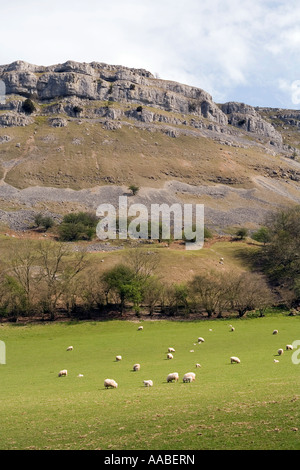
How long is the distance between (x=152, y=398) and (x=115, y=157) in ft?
468

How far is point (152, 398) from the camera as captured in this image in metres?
14.1

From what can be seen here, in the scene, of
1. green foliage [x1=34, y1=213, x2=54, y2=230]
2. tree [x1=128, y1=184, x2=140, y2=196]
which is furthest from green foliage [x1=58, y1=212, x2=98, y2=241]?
tree [x1=128, y1=184, x2=140, y2=196]

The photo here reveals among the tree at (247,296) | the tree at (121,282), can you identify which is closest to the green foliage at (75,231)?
the tree at (121,282)

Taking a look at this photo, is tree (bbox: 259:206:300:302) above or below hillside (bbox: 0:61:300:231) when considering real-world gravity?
below

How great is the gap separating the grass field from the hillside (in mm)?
77137

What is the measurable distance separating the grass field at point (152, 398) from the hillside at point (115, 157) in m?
77.1

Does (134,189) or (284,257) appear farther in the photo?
(134,189)

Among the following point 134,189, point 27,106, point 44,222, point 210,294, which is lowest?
point 210,294

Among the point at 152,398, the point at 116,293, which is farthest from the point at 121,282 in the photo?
the point at 152,398

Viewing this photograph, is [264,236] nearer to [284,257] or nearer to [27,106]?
[284,257]

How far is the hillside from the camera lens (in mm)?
127375

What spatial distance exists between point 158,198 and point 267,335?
98.0 metres

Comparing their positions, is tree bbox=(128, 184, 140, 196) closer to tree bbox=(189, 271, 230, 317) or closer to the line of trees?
the line of trees

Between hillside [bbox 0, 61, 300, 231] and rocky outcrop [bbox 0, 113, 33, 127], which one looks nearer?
hillside [bbox 0, 61, 300, 231]
